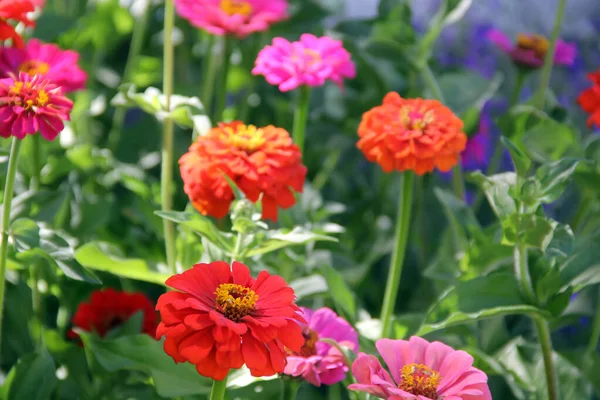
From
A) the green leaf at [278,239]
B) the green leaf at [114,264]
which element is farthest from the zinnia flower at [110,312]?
the green leaf at [278,239]

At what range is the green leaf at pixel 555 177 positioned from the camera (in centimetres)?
61

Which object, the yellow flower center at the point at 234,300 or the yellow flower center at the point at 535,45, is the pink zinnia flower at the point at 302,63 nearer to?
the yellow flower center at the point at 234,300

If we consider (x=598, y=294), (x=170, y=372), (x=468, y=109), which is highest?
(x=468, y=109)

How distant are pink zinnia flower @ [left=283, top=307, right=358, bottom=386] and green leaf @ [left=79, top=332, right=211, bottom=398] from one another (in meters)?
0.10

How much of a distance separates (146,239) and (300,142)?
207 mm

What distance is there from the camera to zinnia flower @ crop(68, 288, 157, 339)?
76 cm

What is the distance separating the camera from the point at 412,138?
0.62 m

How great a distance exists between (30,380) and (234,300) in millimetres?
261

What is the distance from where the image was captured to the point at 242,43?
45.6 inches

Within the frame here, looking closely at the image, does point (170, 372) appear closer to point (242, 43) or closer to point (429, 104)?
point (429, 104)

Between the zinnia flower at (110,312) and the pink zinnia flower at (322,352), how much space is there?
206 millimetres

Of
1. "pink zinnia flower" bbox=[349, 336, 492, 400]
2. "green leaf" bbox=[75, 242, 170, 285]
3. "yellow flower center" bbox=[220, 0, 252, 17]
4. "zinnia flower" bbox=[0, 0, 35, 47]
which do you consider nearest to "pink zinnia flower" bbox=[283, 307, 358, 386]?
"pink zinnia flower" bbox=[349, 336, 492, 400]

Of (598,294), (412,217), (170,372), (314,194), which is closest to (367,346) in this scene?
(170,372)

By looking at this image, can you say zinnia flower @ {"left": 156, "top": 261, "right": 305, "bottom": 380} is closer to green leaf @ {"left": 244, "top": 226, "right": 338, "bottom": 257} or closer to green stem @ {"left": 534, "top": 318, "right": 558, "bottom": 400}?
green leaf @ {"left": 244, "top": 226, "right": 338, "bottom": 257}
